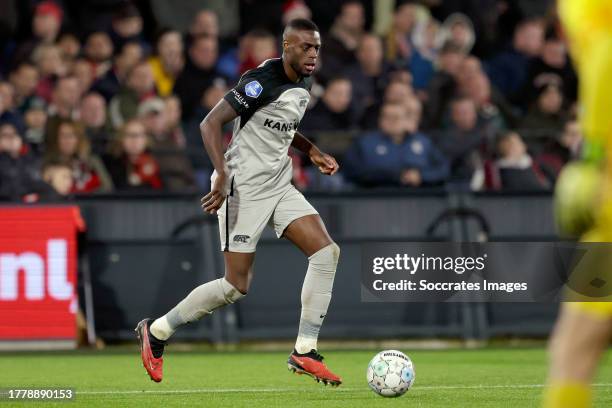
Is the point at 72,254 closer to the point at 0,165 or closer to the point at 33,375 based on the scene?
the point at 0,165

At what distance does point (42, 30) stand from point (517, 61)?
6.30m

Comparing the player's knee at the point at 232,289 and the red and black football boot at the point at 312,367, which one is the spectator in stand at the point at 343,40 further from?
the red and black football boot at the point at 312,367

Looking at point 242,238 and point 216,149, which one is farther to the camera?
point 242,238

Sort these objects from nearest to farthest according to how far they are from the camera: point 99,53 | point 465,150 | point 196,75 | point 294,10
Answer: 1. point 465,150
2. point 196,75
3. point 99,53
4. point 294,10

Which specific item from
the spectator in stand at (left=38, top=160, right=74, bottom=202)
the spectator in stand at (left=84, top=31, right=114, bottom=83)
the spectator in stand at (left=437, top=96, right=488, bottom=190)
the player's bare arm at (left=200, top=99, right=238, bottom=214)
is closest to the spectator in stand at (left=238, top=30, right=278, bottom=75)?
the spectator in stand at (left=84, top=31, right=114, bottom=83)

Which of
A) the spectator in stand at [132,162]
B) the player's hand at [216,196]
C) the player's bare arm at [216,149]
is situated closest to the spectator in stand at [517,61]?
the spectator in stand at [132,162]

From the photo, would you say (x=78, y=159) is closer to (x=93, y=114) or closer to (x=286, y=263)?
(x=93, y=114)

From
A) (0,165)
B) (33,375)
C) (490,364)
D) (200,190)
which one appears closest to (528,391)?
(490,364)

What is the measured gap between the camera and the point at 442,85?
56.0 feet

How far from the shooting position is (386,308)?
44.3ft

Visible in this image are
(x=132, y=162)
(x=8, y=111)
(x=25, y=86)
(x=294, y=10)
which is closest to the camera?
(x=132, y=162)

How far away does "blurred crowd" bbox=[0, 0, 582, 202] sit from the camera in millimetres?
14492

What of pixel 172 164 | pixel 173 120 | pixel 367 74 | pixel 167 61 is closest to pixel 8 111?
pixel 173 120

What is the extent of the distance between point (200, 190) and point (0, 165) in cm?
205
